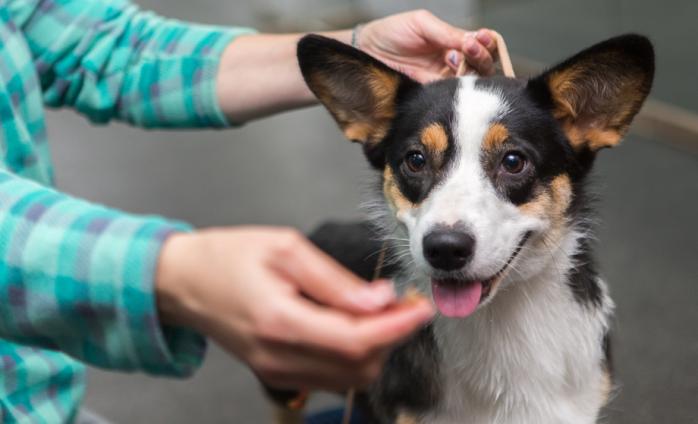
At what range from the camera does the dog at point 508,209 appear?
3.19ft

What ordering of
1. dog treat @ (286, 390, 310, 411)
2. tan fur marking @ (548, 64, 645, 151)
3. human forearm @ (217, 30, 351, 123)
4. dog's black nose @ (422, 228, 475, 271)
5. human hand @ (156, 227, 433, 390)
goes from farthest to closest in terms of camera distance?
dog treat @ (286, 390, 310, 411)
human forearm @ (217, 30, 351, 123)
tan fur marking @ (548, 64, 645, 151)
dog's black nose @ (422, 228, 475, 271)
human hand @ (156, 227, 433, 390)

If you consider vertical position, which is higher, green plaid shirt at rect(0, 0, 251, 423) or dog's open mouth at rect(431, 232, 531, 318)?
green plaid shirt at rect(0, 0, 251, 423)

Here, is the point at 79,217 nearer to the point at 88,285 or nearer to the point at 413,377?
the point at 88,285

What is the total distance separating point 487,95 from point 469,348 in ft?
1.05

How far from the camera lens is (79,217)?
62 centimetres

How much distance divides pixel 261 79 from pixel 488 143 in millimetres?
380

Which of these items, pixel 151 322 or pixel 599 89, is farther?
pixel 599 89

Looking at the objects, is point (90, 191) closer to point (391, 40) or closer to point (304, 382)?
point (391, 40)

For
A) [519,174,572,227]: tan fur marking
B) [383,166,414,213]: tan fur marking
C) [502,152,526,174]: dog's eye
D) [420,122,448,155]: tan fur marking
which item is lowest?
[383,166,414,213]: tan fur marking

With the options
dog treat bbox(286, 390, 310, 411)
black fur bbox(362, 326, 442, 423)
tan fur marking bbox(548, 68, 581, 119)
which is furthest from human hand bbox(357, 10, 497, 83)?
dog treat bbox(286, 390, 310, 411)

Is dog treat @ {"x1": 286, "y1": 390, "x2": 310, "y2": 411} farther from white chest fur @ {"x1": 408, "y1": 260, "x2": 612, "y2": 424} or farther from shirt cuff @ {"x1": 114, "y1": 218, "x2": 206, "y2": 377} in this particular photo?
shirt cuff @ {"x1": 114, "y1": 218, "x2": 206, "y2": 377}

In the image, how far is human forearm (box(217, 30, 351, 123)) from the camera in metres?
1.18

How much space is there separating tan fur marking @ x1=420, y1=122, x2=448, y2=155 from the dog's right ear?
0.27 ft

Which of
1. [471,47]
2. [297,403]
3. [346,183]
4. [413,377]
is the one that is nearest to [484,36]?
[471,47]
